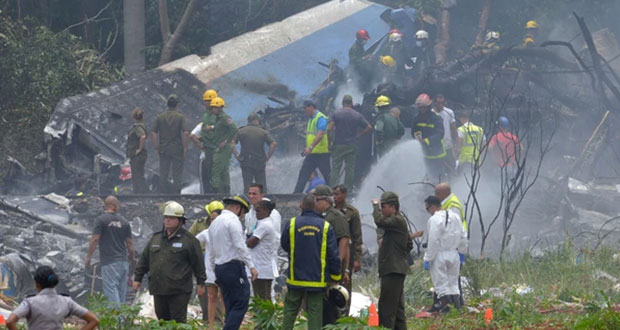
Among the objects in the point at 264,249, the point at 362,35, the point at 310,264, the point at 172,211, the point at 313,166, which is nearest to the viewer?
the point at 310,264

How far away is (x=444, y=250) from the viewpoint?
10844 mm

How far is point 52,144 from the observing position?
1730 cm

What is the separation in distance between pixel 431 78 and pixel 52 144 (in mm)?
7395

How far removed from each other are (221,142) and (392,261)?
22.8 feet

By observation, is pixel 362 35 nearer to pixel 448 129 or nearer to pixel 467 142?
pixel 448 129

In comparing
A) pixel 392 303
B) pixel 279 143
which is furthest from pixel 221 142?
pixel 392 303

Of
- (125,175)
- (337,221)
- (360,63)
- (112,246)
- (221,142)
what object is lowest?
(112,246)

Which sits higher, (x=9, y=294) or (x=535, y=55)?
(x=535, y=55)

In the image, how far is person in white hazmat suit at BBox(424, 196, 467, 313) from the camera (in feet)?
35.3

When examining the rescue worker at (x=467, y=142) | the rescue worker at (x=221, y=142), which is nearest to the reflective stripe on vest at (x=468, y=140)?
the rescue worker at (x=467, y=142)

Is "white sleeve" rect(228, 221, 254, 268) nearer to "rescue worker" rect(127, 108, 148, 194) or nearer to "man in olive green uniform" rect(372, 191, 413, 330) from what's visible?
"man in olive green uniform" rect(372, 191, 413, 330)

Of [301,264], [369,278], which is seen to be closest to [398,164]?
[369,278]

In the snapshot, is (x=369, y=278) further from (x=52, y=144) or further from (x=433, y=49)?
(x=433, y=49)

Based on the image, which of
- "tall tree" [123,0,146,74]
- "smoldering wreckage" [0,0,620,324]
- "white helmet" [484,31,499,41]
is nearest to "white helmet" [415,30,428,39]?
"smoldering wreckage" [0,0,620,324]
